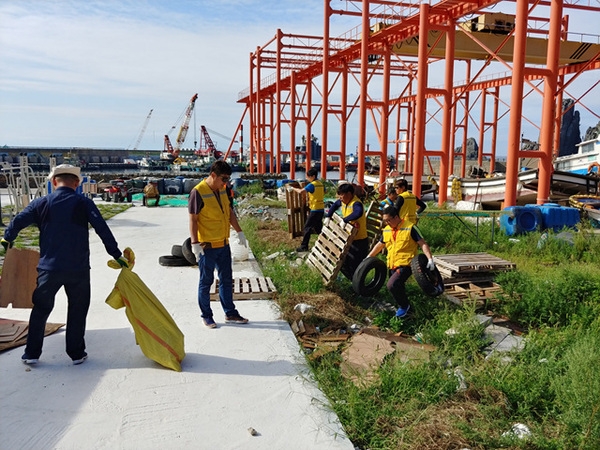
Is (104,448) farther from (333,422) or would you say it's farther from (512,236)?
(512,236)

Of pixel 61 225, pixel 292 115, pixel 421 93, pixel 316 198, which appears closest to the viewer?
pixel 61 225

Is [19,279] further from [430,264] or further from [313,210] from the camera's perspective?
[313,210]

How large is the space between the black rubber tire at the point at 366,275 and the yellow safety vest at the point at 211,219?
1759mm

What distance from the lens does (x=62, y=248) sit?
386cm

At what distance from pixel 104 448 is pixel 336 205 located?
4.66 meters

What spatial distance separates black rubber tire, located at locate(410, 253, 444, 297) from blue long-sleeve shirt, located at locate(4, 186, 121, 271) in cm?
322

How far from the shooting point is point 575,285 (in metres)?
5.97

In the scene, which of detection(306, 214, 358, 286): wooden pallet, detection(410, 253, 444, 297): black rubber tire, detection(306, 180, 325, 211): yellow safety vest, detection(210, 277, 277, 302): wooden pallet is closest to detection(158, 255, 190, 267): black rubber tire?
detection(210, 277, 277, 302): wooden pallet

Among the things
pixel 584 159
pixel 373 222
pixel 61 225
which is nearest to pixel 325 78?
pixel 584 159

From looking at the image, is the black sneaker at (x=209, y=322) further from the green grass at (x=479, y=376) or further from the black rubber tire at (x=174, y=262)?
the black rubber tire at (x=174, y=262)

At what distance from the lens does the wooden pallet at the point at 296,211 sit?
1026 cm

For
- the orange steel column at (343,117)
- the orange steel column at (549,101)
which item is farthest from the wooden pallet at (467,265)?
the orange steel column at (343,117)

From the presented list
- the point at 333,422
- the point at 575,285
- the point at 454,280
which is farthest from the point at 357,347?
the point at 575,285

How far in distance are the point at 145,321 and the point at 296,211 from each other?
6.46 metres
